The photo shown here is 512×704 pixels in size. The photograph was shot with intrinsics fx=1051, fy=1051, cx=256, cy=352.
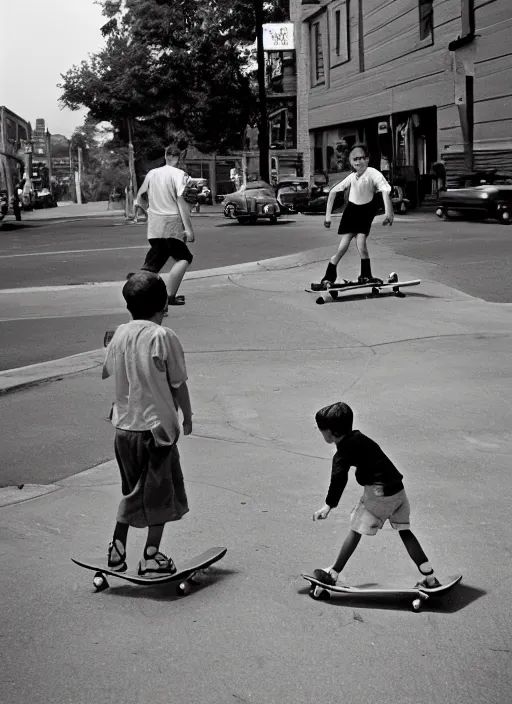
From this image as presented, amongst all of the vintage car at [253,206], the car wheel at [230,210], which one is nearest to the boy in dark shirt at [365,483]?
the vintage car at [253,206]

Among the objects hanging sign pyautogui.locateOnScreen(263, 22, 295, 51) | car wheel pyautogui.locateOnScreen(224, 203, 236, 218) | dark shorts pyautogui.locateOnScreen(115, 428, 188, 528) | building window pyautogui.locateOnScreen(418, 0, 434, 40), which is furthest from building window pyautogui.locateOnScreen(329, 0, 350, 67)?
dark shorts pyautogui.locateOnScreen(115, 428, 188, 528)

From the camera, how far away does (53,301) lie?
48.2ft

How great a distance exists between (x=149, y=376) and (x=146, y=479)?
48 cm

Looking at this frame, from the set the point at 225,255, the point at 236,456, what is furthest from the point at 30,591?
the point at 225,255

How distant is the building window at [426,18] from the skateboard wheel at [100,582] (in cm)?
3503

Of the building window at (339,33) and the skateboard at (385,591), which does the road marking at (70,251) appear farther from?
the building window at (339,33)

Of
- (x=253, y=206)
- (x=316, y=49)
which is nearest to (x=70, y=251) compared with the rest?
(x=253, y=206)

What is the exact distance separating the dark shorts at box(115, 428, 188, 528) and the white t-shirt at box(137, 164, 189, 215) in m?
7.76

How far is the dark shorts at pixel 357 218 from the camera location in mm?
13492

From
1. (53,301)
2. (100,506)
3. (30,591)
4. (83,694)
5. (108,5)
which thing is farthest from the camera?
(108,5)

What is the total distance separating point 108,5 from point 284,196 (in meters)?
29.9

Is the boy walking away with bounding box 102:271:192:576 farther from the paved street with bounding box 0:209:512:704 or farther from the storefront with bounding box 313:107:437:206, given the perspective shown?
the storefront with bounding box 313:107:437:206

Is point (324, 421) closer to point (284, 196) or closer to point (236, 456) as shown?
point (236, 456)

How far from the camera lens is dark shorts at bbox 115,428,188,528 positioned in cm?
476
